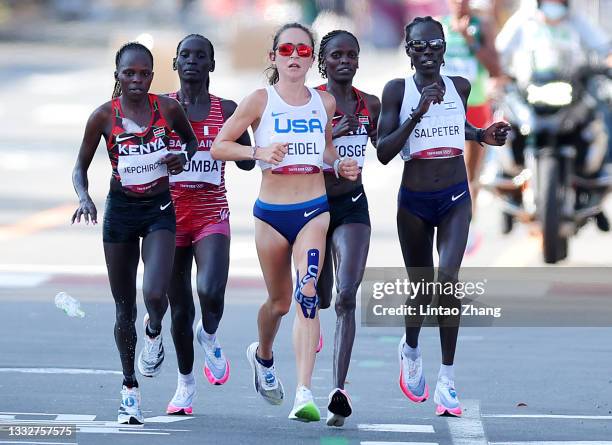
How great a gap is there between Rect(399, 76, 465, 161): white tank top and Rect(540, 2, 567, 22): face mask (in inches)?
215

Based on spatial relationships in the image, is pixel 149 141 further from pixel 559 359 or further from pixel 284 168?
pixel 559 359

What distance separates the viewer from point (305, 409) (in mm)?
9359

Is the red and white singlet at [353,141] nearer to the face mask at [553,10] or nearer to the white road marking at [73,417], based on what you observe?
the white road marking at [73,417]

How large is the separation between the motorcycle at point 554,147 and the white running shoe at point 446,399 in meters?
5.31

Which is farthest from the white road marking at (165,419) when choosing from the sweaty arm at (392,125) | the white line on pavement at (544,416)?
the sweaty arm at (392,125)

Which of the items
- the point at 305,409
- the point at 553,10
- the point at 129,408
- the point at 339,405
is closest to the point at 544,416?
the point at 339,405

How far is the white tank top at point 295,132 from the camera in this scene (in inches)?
380

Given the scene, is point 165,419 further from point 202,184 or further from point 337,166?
point 337,166

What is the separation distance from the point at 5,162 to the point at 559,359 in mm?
14337

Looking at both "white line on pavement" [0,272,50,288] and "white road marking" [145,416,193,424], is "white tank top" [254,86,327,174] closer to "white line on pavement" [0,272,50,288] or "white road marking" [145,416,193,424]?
"white road marking" [145,416,193,424]

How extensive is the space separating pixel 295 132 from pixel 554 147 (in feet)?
19.9

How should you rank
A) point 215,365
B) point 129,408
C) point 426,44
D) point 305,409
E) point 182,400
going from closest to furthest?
point 305,409 → point 129,408 → point 182,400 → point 426,44 → point 215,365

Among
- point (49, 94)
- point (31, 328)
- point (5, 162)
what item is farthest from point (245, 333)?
point (49, 94)

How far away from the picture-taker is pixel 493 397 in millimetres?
10695
